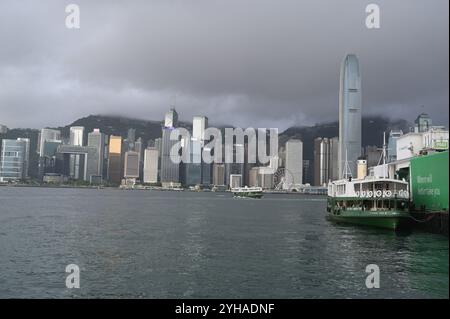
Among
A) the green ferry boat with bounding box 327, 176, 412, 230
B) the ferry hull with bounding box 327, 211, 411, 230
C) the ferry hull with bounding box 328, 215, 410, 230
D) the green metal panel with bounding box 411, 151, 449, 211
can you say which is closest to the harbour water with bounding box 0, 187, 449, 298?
the ferry hull with bounding box 328, 215, 410, 230

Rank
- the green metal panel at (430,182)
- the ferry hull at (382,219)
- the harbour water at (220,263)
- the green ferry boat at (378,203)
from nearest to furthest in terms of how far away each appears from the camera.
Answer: the harbour water at (220,263)
the green metal panel at (430,182)
the ferry hull at (382,219)
the green ferry boat at (378,203)

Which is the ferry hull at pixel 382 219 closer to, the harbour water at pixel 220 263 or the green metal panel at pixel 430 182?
the harbour water at pixel 220 263

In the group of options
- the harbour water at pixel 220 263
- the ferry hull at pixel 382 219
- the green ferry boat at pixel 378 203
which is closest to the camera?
the harbour water at pixel 220 263

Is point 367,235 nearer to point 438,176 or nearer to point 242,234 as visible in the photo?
point 438,176

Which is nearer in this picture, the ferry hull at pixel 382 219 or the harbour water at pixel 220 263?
the harbour water at pixel 220 263

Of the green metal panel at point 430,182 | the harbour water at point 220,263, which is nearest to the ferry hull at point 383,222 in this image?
the harbour water at point 220,263

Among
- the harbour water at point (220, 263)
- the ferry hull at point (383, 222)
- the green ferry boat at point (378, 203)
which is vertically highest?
the green ferry boat at point (378, 203)

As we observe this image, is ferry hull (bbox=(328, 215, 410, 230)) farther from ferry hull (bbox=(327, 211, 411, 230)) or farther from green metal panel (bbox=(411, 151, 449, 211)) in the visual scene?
green metal panel (bbox=(411, 151, 449, 211))
